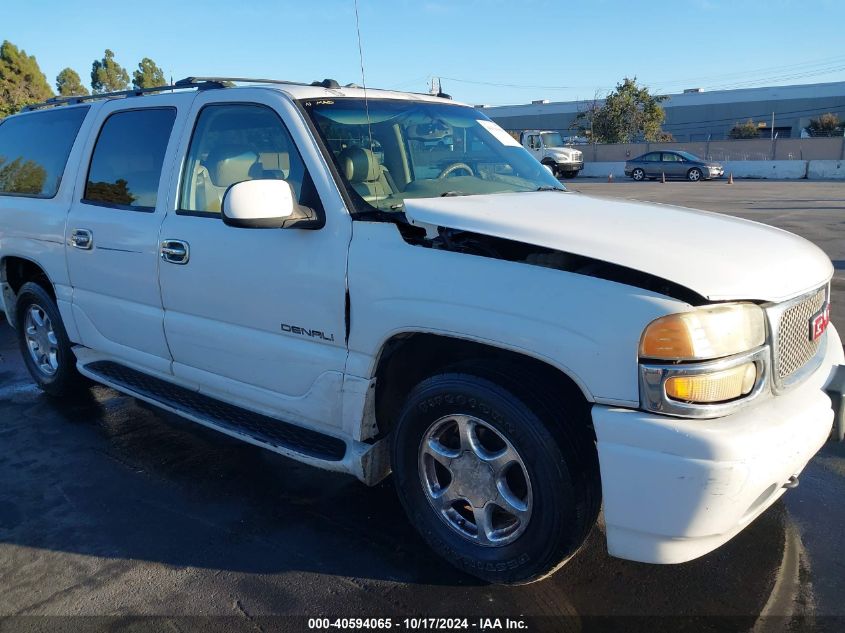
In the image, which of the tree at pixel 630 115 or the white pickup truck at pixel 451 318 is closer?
the white pickup truck at pixel 451 318

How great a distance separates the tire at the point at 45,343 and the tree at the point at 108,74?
47.2 meters

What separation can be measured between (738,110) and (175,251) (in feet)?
245

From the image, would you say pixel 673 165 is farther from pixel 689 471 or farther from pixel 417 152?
pixel 689 471

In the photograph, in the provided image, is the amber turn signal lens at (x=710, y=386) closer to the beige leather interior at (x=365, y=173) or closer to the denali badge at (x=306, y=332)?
the denali badge at (x=306, y=332)

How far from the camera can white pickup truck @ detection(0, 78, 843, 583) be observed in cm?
230

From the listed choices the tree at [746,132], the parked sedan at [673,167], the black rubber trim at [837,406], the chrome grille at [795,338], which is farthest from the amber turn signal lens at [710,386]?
the tree at [746,132]

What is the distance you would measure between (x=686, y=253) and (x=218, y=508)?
99.6 inches

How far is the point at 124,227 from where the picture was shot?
3971 mm

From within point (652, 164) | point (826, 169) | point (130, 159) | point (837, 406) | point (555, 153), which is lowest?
point (826, 169)

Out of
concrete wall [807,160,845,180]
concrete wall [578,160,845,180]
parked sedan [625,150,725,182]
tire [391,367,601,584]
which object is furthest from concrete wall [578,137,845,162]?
tire [391,367,601,584]

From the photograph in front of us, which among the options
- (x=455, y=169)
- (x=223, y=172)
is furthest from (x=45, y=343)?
(x=455, y=169)

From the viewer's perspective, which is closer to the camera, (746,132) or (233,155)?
(233,155)

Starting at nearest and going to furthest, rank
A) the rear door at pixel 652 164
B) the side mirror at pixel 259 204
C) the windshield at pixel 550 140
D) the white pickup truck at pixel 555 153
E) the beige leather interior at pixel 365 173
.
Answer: the side mirror at pixel 259 204, the beige leather interior at pixel 365 173, the rear door at pixel 652 164, the white pickup truck at pixel 555 153, the windshield at pixel 550 140

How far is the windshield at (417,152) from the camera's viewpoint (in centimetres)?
327
